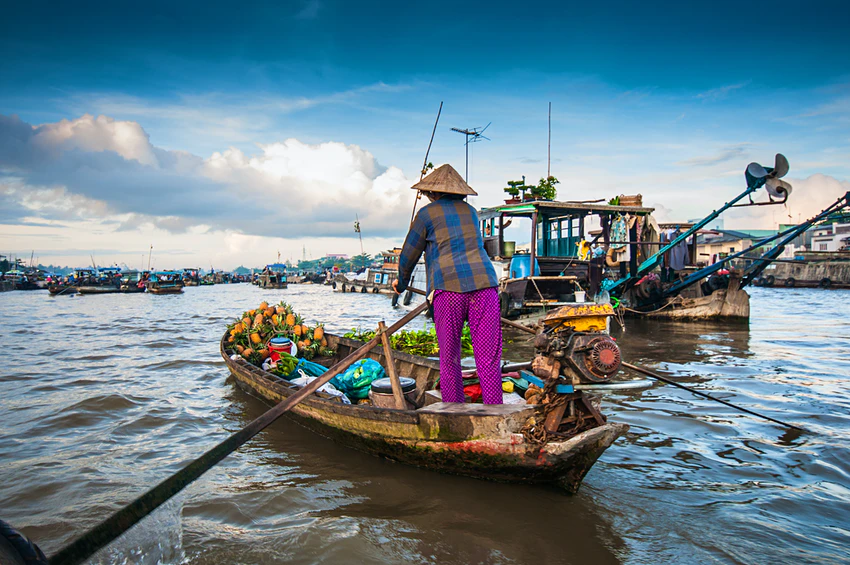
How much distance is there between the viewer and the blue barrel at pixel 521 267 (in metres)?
11.4

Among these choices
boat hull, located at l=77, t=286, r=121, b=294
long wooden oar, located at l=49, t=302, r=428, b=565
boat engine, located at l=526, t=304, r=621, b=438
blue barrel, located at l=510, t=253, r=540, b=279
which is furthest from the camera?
boat hull, located at l=77, t=286, r=121, b=294

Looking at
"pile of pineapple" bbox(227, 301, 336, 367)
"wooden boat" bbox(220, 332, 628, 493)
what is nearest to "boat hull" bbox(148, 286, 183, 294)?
"pile of pineapple" bbox(227, 301, 336, 367)

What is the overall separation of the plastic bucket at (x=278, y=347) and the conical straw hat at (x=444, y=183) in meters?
3.41

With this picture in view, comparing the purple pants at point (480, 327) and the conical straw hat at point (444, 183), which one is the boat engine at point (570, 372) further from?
the conical straw hat at point (444, 183)

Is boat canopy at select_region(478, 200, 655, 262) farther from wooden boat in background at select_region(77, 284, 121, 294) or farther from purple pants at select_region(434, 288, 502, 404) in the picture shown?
wooden boat in background at select_region(77, 284, 121, 294)

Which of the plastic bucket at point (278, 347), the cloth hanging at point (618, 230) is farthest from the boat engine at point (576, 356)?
the cloth hanging at point (618, 230)

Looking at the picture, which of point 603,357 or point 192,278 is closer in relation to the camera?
point 603,357

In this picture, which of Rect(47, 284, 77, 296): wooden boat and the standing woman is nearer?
the standing woman

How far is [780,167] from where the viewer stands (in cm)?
971

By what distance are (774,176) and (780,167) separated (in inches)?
7.9

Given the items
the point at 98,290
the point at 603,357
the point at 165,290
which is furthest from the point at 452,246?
the point at 98,290

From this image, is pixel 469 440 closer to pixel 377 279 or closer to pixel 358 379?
pixel 358 379

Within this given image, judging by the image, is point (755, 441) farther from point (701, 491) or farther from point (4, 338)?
point (4, 338)

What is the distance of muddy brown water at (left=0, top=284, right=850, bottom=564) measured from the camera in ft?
8.91
